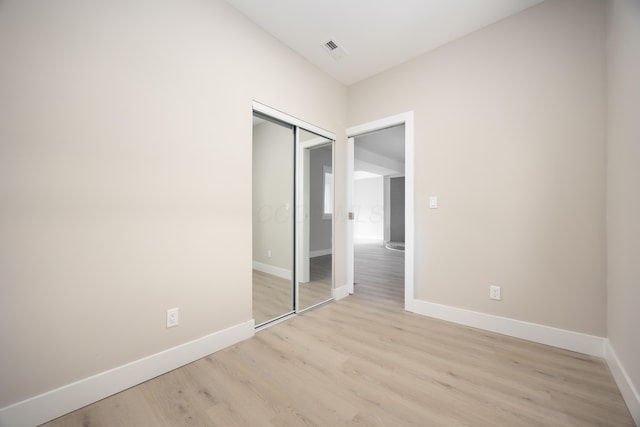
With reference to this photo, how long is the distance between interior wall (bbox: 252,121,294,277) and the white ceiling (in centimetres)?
88

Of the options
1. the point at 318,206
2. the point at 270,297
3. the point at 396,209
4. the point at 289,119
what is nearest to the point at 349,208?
the point at 318,206

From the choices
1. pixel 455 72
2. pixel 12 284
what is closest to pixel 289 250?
pixel 12 284

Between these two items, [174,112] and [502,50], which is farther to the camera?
[502,50]

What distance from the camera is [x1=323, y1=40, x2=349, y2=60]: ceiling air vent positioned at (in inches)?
95.0

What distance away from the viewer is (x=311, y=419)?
3.98 feet

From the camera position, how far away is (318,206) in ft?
9.93

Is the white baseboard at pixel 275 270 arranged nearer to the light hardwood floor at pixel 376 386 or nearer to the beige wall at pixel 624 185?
the light hardwood floor at pixel 376 386

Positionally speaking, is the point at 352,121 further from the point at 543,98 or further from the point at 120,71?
the point at 120,71

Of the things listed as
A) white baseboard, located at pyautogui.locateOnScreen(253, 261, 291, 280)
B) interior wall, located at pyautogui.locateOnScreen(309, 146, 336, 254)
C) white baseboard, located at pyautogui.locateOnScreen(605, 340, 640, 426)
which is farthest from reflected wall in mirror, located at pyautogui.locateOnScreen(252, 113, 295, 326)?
white baseboard, located at pyautogui.locateOnScreen(605, 340, 640, 426)

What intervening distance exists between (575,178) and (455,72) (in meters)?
1.41

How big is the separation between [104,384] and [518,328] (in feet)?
9.82

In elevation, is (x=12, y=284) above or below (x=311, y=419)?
above

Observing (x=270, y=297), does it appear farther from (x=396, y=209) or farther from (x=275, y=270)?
(x=396, y=209)

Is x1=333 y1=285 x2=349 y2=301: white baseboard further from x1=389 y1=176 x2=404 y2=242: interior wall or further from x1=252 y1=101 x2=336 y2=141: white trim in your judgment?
x1=389 y1=176 x2=404 y2=242: interior wall
